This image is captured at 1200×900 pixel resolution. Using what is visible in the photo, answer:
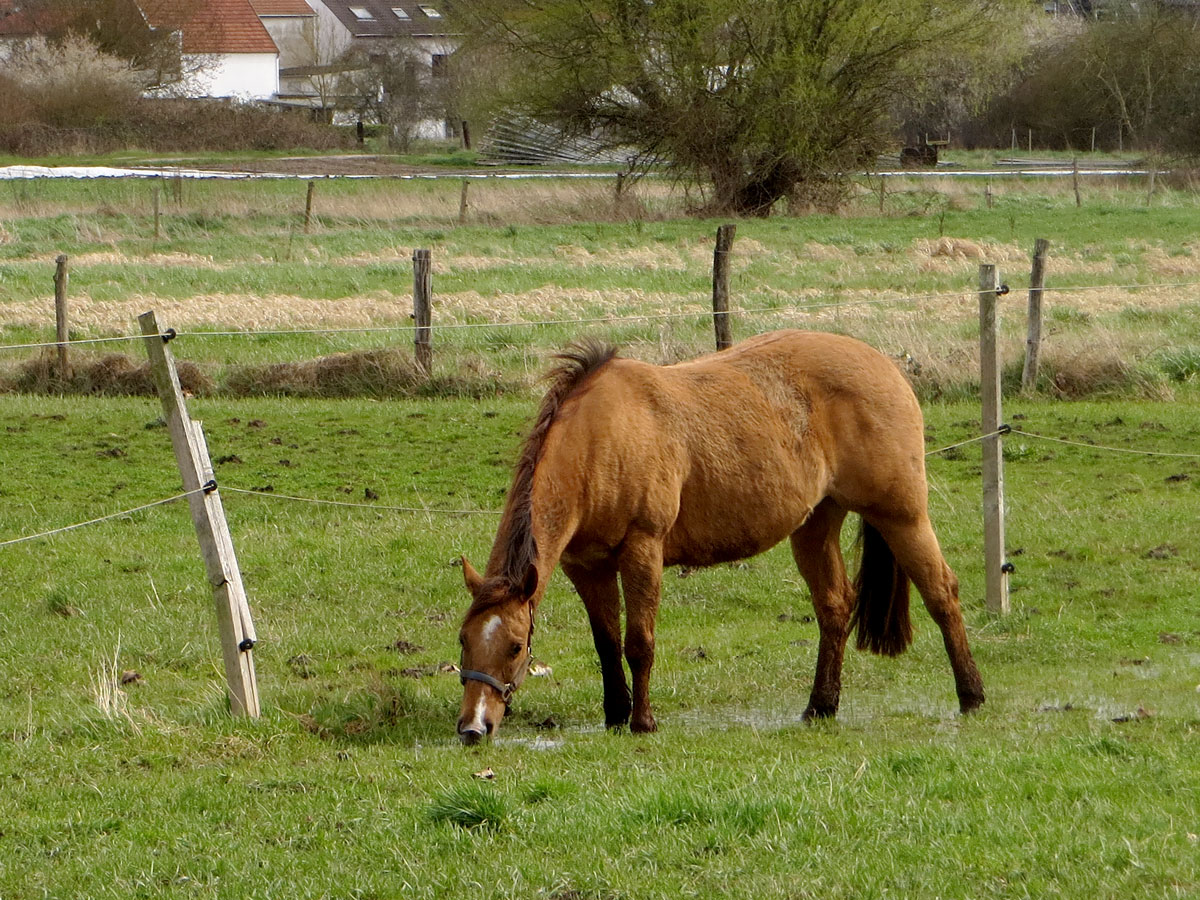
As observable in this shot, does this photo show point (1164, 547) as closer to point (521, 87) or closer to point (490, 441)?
point (490, 441)

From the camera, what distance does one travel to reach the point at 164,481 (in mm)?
11508

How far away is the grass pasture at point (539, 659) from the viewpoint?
4.19 m

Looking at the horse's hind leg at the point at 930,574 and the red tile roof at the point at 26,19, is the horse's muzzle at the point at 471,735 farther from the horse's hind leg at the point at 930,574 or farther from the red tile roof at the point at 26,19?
the red tile roof at the point at 26,19

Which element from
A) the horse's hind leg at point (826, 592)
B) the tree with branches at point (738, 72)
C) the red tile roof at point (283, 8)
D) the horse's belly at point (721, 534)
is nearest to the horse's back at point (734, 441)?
the horse's belly at point (721, 534)

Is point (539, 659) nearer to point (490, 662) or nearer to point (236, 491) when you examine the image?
point (490, 662)

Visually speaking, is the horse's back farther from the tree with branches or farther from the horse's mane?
the tree with branches

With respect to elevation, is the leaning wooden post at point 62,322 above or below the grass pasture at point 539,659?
above

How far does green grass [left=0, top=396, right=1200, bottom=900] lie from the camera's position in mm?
4125

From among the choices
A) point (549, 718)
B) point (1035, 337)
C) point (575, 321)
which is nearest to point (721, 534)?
point (549, 718)

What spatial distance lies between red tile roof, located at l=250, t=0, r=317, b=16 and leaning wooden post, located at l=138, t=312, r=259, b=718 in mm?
84794

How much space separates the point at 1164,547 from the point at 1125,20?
55.2 meters

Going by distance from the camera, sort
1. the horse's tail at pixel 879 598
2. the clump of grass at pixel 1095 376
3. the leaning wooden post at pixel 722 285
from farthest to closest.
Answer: the clump of grass at pixel 1095 376 → the leaning wooden post at pixel 722 285 → the horse's tail at pixel 879 598

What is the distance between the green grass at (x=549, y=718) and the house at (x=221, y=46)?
60111 millimetres

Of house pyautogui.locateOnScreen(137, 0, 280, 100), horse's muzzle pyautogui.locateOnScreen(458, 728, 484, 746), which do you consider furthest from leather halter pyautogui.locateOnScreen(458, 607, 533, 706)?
house pyautogui.locateOnScreen(137, 0, 280, 100)
